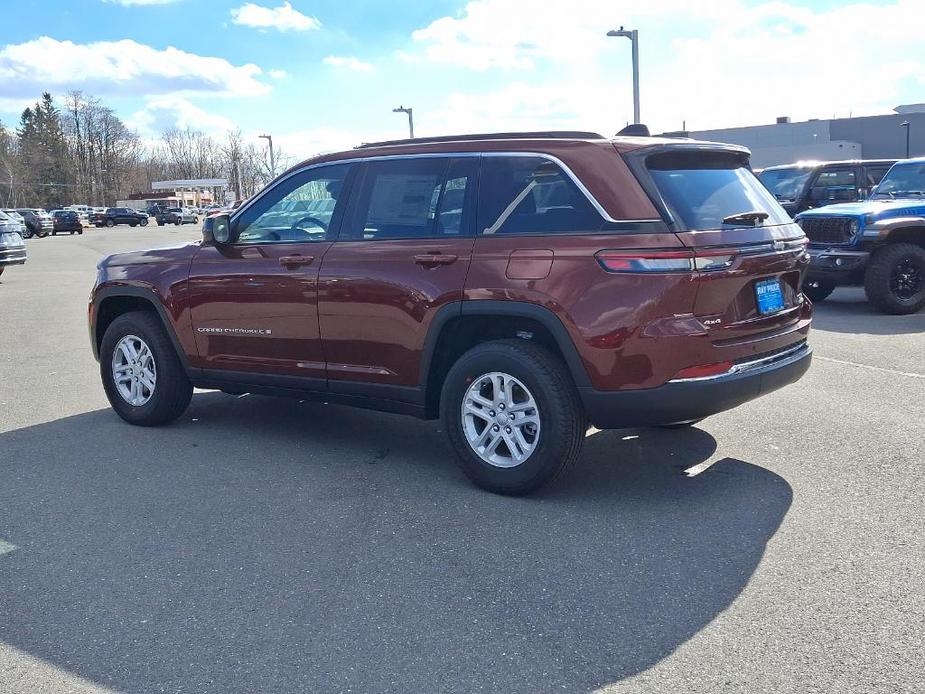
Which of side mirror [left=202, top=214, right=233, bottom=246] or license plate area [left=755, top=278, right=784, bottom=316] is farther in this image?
side mirror [left=202, top=214, right=233, bottom=246]

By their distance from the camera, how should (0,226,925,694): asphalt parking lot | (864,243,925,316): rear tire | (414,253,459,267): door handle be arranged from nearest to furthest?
(0,226,925,694): asphalt parking lot, (414,253,459,267): door handle, (864,243,925,316): rear tire

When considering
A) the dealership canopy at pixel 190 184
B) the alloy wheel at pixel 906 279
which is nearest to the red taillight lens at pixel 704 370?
the alloy wheel at pixel 906 279

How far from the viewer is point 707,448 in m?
5.50

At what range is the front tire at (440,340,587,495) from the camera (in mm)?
4449

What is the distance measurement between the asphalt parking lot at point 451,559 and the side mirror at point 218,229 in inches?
51.6

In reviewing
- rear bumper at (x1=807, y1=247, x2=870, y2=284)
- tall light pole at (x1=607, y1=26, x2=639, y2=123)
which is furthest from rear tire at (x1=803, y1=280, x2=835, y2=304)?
tall light pole at (x1=607, y1=26, x2=639, y2=123)

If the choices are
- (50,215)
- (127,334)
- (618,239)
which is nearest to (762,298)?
(618,239)

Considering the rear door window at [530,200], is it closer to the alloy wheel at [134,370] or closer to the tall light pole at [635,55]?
the alloy wheel at [134,370]

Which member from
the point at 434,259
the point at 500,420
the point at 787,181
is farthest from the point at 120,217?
the point at 500,420

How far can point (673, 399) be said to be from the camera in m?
4.30

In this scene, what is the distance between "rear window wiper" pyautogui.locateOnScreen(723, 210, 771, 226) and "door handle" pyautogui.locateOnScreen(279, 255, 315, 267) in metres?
2.37

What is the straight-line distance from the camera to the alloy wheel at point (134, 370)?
20.7 feet

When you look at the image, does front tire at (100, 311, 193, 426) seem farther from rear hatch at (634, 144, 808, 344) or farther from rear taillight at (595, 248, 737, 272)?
rear hatch at (634, 144, 808, 344)

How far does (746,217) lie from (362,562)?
2.57 m
